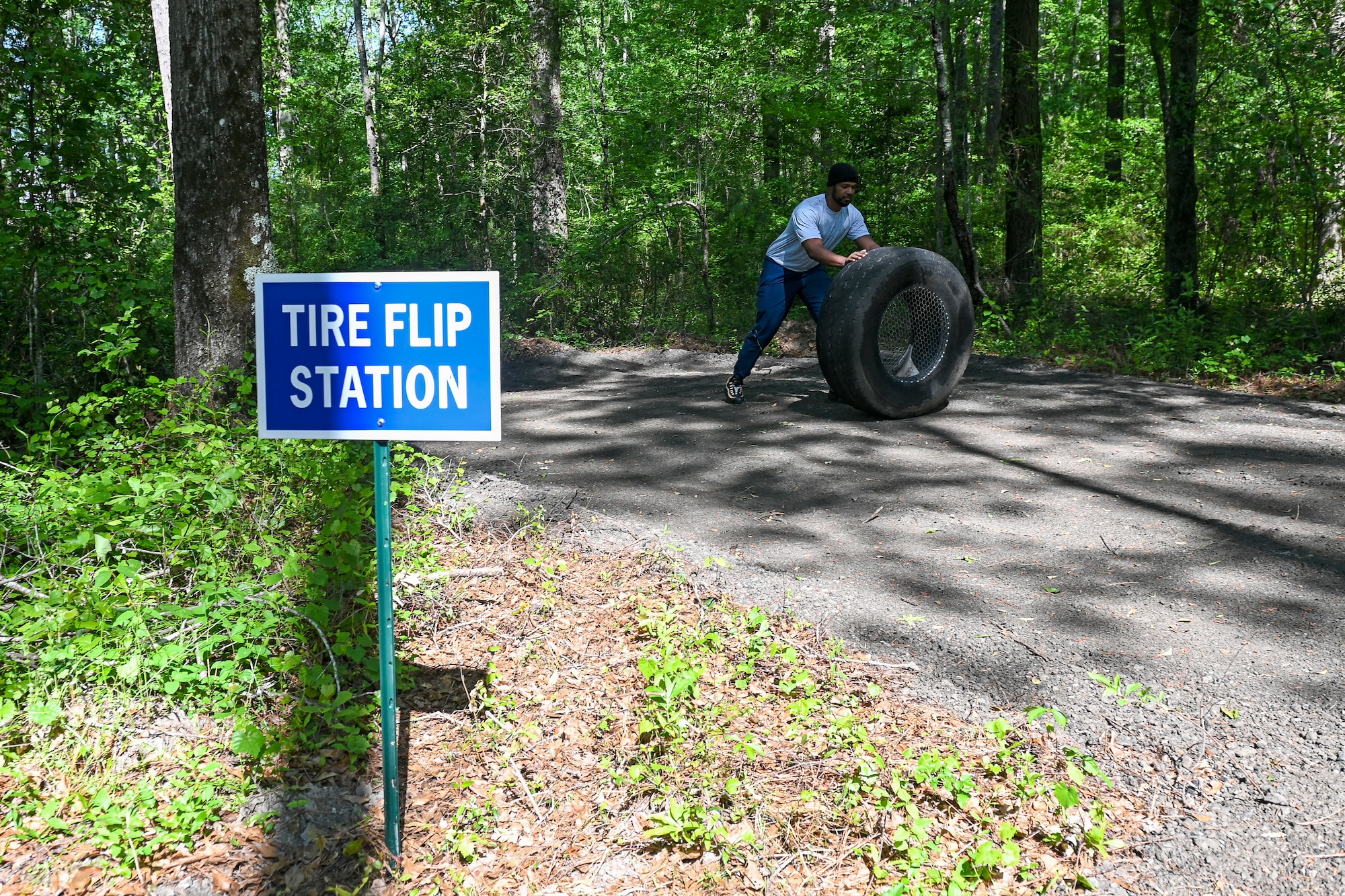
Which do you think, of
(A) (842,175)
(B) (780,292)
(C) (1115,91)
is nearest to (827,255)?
(B) (780,292)

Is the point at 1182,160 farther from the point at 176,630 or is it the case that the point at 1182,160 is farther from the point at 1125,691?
the point at 176,630

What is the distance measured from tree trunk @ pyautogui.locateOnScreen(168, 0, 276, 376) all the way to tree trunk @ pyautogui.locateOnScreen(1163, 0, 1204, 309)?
33.4 feet

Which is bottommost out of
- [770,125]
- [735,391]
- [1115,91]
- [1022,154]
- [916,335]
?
[735,391]

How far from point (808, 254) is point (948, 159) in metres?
6.57

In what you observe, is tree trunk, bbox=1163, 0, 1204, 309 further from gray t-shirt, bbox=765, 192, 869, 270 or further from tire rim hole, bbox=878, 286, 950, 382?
gray t-shirt, bbox=765, 192, 869, 270

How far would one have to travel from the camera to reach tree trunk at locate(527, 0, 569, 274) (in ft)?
52.3

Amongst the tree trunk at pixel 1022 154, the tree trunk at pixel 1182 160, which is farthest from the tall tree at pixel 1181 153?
the tree trunk at pixel 1022 154

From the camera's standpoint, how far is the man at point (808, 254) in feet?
24.9

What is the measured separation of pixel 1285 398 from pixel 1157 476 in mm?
3483

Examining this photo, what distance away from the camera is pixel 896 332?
7609 mm

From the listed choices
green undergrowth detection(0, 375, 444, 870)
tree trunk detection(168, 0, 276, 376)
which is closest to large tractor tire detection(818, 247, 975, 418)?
green undergrowth detection(0, 375, 444, 870)

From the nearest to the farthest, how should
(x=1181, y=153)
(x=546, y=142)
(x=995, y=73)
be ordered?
(x=1181, y=153), (x=995, y=73), (x=546, y=142)

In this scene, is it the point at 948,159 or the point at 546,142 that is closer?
the point at 948,159

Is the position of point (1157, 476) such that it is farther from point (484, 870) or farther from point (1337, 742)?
point (484, 870)
